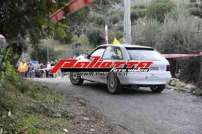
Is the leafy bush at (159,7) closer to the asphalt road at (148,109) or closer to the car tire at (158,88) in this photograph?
the car tire at (158,88)

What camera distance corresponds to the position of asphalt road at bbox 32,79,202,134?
392 inches

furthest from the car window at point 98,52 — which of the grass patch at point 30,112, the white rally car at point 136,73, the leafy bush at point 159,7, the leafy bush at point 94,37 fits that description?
the leafy bush at point 94,37

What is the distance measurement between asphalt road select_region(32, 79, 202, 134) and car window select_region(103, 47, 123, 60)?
1.06 metres

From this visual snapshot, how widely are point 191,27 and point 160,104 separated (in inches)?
416

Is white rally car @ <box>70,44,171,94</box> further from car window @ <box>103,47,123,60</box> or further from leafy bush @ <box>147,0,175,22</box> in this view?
leafy bush @ <box>147,0,175,22</box>

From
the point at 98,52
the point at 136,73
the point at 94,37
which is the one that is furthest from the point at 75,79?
the point at 94,37

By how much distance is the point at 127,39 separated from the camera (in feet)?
71.8

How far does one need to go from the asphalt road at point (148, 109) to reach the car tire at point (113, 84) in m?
0.19

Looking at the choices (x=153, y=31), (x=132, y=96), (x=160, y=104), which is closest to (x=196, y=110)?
(x=160, y=104)

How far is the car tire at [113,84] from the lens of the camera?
1482 centimetres

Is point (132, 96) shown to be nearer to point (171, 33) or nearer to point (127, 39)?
point (127, 39)

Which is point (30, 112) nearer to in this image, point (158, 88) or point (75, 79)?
point (158, 88)

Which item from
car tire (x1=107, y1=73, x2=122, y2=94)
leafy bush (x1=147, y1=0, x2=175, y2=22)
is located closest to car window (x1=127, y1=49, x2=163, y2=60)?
car tire (x1=107, y1=73, x2=122, y2=94)

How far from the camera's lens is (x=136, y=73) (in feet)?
48.3
